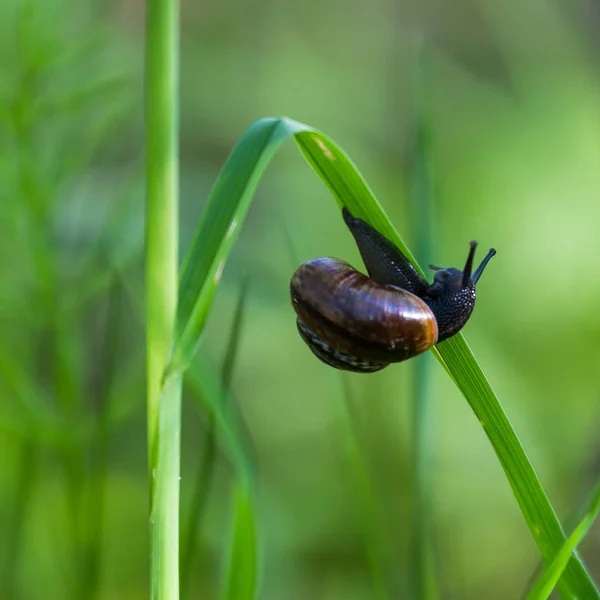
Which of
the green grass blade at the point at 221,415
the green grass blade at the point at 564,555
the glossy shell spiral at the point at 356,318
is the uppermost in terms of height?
the glossy shell spiral at the point at 356,318

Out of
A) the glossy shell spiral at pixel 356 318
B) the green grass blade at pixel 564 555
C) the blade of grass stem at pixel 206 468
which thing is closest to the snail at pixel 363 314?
the glossy shell spiral at pixel 356 318

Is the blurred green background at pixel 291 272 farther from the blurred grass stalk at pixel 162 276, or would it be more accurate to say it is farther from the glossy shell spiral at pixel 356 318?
the blurred grass stalk at pixel 162 276

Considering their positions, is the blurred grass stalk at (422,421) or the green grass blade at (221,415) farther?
the blurred grass stalk at (422,421)

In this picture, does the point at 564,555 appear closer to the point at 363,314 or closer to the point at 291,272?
the point at 363,314

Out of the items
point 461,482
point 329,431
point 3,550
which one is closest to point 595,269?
point 461,482

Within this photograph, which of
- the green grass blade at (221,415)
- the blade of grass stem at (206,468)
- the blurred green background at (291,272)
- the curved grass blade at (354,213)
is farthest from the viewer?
the blurred green background at (291,272)

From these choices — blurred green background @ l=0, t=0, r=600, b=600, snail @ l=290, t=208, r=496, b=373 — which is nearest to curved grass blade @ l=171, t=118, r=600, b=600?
snail @ l=290, t=208, r=496, b=373

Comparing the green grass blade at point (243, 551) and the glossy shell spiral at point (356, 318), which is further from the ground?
the glossy shell spiral at point (356, 318)

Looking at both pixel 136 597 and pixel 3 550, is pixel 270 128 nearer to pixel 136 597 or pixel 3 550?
pixel 3 550
